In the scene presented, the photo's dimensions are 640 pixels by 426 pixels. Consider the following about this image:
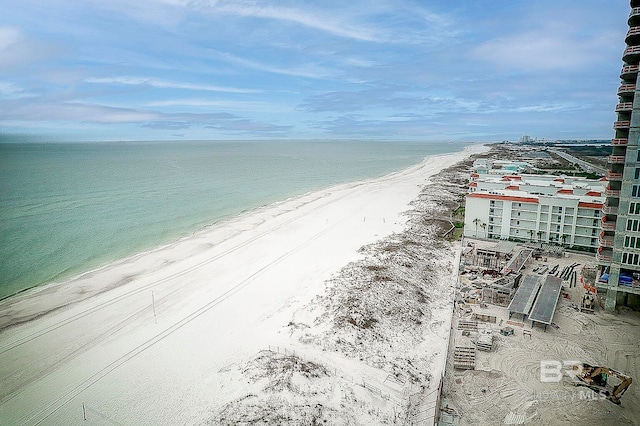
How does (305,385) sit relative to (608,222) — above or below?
below

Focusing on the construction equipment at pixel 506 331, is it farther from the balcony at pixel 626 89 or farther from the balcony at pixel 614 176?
the balcony at pixel 626 89

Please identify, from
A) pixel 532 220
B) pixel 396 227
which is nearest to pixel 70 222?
pixel 396 227

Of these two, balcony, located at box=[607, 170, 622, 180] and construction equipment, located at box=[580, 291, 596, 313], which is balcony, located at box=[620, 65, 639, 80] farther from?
construction equipment, located at box=[580, 291, 596, 313]

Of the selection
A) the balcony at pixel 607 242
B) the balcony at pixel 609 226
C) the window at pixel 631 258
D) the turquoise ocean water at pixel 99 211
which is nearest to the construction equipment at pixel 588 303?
the window at pixel 631 258

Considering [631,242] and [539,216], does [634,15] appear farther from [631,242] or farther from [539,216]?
[539,216]

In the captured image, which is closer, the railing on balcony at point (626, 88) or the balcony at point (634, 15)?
the balcony at point (634, 15)

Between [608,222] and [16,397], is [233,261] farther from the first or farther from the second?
[608,222]

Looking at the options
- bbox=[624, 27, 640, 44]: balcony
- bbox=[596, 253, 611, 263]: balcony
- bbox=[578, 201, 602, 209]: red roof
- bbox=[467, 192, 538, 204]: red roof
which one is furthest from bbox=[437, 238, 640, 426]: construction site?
bbox=[624, 27, 640, 44]: balcony

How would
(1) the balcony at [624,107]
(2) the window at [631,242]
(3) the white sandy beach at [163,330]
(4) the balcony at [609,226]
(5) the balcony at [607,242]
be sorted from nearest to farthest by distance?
(3) the white sandy beach at [163,330]
(2) the window at [631,242]
(1) the balcony at [624,107]
(5) the balcony at [607,242]
(4) the balcony at [609,226]
